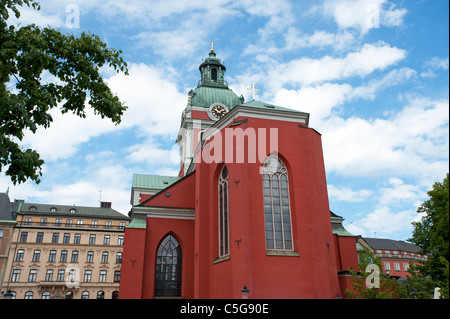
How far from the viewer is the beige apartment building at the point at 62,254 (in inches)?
1716

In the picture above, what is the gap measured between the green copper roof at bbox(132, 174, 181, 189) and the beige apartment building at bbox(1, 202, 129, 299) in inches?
690

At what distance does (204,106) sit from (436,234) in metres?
22.1

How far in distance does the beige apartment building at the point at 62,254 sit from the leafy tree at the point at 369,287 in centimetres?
3653

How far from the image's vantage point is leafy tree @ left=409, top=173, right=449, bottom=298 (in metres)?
18.8

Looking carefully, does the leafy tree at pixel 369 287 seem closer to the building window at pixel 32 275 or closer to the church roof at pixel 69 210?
the church roof at pixel 69 210

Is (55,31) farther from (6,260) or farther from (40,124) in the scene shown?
(6,260)

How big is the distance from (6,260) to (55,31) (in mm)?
43560

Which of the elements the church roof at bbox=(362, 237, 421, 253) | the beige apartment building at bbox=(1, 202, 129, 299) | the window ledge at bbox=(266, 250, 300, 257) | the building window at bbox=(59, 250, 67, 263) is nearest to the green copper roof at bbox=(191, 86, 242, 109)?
the window ledge at bbox=(266, 250, 300, 257)

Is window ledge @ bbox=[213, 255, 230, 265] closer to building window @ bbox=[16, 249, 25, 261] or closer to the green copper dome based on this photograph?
the green copper dome

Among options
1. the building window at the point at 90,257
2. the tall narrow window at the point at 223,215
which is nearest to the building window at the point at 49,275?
the building window at the point at 90,257

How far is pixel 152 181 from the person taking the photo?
33656 mm

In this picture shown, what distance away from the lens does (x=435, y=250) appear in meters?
19.9

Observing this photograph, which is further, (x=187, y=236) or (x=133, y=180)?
(x=133, y=180)
